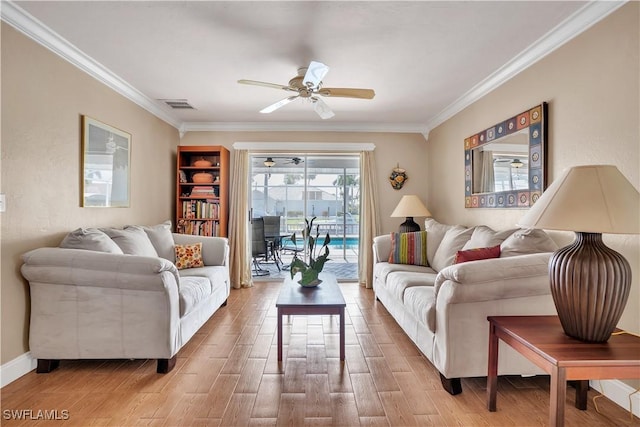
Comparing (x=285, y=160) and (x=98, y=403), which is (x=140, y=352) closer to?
(x=98, y=403)

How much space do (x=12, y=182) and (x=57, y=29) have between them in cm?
114

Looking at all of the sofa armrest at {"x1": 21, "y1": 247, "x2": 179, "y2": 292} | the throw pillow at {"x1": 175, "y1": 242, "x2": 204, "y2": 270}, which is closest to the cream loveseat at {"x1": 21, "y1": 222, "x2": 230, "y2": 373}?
the sofa armrest at {"x1": 21, "y1": 247, "x2": 179, "y2": 292}

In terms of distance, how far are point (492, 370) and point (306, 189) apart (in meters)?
3.88

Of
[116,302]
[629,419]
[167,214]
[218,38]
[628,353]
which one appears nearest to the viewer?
[628,353]

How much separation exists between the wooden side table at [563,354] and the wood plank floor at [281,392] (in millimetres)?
550

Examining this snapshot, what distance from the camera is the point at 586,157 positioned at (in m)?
2.22

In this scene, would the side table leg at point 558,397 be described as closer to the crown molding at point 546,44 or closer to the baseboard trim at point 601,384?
the baseboard trim at point 601,384

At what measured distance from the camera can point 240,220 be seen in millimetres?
4926

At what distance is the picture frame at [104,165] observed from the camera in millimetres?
2904

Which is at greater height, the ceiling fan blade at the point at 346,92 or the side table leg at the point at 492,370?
the ceiling fan blade at the point at 346,92

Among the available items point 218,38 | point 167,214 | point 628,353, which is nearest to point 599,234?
point 628,353

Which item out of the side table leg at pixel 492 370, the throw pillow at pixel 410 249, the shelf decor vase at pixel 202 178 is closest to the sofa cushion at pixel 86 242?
the shelf decor vase at pixel 202 178

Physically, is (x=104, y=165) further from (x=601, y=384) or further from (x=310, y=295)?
(x=601, y=384)

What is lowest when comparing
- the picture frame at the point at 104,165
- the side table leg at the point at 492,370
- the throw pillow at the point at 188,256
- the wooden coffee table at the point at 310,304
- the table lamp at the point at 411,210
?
the side table leg at the point at 492,370
